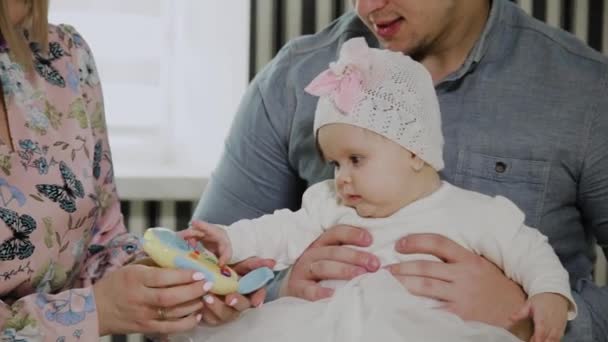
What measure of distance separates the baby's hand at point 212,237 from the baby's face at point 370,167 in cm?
20

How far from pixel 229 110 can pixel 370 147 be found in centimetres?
116

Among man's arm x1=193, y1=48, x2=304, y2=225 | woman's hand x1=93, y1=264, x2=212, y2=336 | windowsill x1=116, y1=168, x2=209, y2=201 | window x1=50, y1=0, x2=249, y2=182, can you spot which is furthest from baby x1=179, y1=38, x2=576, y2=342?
window x1=50, y1=0, x2=249, y2=182

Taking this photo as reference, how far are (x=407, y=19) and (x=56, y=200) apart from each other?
690mm

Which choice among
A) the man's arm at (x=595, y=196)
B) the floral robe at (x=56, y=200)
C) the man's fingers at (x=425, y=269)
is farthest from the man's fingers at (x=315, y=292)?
the man's arm at (x=595, y=196)

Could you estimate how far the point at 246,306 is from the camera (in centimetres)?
134

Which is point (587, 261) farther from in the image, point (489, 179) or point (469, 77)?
point (469, 77)

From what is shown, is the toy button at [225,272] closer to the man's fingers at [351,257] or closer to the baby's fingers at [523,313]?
the man's fingers at [351,257]

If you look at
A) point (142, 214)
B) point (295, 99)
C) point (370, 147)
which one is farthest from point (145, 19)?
point (370, 147)

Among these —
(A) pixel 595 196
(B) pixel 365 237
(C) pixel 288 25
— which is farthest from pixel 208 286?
(C) pixel 288 25

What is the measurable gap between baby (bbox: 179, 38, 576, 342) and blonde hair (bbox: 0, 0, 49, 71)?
39 cm

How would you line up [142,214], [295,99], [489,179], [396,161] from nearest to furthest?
[396,161], [489,179], [295,99], [142,214]

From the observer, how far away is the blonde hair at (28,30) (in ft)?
4.64

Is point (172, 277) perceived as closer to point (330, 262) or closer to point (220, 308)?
point (220, 308)

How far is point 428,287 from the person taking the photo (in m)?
1.39
